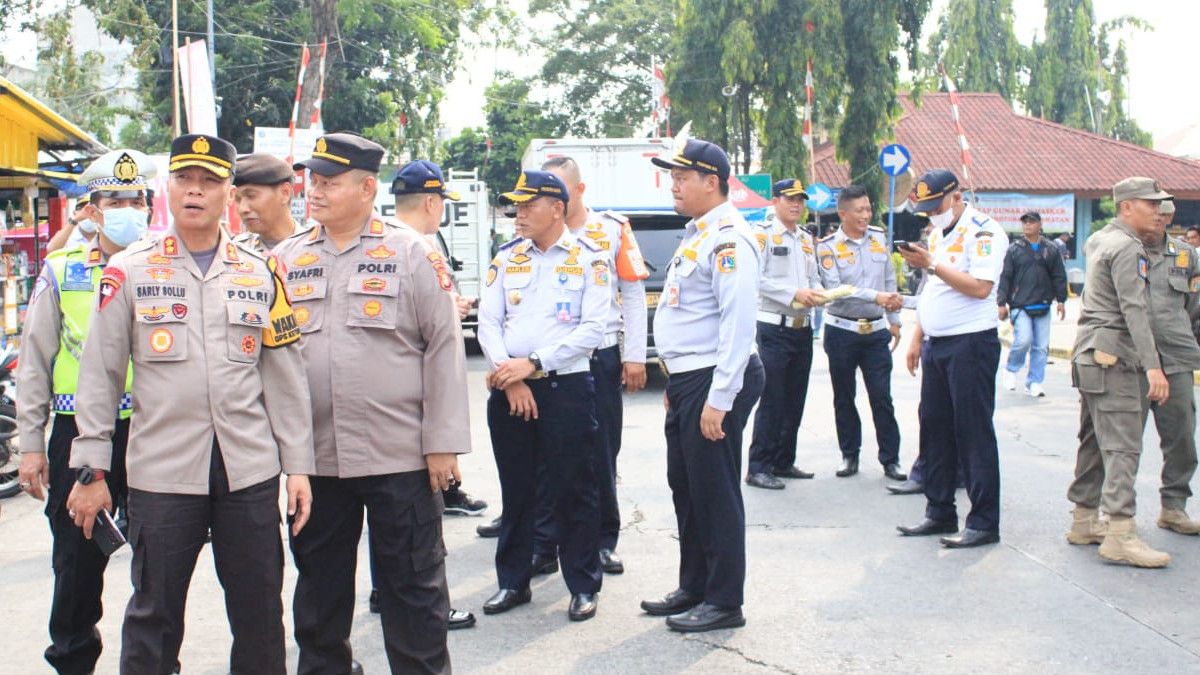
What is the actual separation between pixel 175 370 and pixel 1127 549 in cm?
471

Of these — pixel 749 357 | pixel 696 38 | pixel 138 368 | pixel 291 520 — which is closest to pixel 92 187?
pixel 138 368

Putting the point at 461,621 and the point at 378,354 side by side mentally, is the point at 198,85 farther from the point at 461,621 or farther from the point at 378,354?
the point at 378,354

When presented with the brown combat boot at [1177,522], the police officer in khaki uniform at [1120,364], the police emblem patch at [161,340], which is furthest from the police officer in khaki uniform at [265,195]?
the brown combat boot at [1177,522]

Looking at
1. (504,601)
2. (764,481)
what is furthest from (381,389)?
(764,481)

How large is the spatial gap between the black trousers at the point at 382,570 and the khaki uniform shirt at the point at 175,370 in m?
0.49

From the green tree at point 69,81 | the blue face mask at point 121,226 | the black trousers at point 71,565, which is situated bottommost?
the black trousers at point 71,565

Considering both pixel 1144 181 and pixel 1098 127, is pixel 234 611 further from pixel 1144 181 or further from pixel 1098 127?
pixel 1098 127

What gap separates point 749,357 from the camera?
497 centimetres

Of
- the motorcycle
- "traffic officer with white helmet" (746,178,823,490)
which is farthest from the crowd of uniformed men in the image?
the motorcycle

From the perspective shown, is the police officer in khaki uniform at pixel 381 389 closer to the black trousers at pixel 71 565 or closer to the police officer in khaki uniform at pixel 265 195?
the black trousers at pixel 71 565

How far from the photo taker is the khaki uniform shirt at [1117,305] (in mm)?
5969

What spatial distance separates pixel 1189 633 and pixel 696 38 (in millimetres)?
22155

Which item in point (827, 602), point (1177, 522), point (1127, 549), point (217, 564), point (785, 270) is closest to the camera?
point (217, 564)

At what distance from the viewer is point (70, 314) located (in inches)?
168
